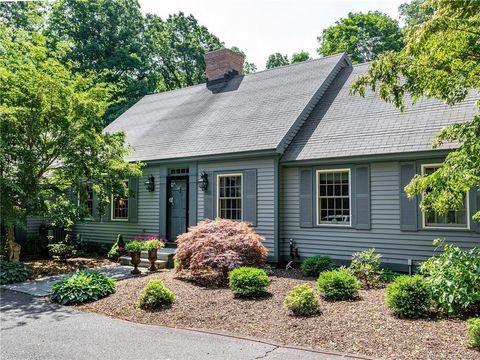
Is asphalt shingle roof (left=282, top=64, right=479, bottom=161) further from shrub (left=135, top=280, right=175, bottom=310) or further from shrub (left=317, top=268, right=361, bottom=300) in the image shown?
shrub (left=135, top=280, right=175, bottom=310)

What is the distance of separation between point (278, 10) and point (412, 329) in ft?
17.0

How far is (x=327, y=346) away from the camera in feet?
15.6

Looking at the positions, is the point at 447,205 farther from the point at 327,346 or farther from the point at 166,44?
the point at 166,44

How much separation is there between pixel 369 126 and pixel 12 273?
29.5ft

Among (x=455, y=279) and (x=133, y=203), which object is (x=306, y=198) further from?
(x=133, y=203)

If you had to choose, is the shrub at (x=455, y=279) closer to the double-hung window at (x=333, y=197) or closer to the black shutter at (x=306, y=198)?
the double-hung window at (x=333, y=197)

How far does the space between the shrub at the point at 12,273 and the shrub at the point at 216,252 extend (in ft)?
11.9

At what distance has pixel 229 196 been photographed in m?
10.9

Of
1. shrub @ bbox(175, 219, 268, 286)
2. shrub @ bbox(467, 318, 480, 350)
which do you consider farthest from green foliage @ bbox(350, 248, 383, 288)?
shrub @ bbox(467, 318, 480, 350)

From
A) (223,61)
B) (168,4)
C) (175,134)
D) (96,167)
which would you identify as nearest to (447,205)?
(168,4)

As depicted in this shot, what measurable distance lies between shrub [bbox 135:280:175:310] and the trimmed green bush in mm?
3492

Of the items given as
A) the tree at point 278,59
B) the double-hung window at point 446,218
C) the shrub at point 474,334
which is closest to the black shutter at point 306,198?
the double-hung window at point 446,218

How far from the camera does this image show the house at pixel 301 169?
27.9 ft

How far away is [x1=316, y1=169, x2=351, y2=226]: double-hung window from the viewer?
30.8 ft
